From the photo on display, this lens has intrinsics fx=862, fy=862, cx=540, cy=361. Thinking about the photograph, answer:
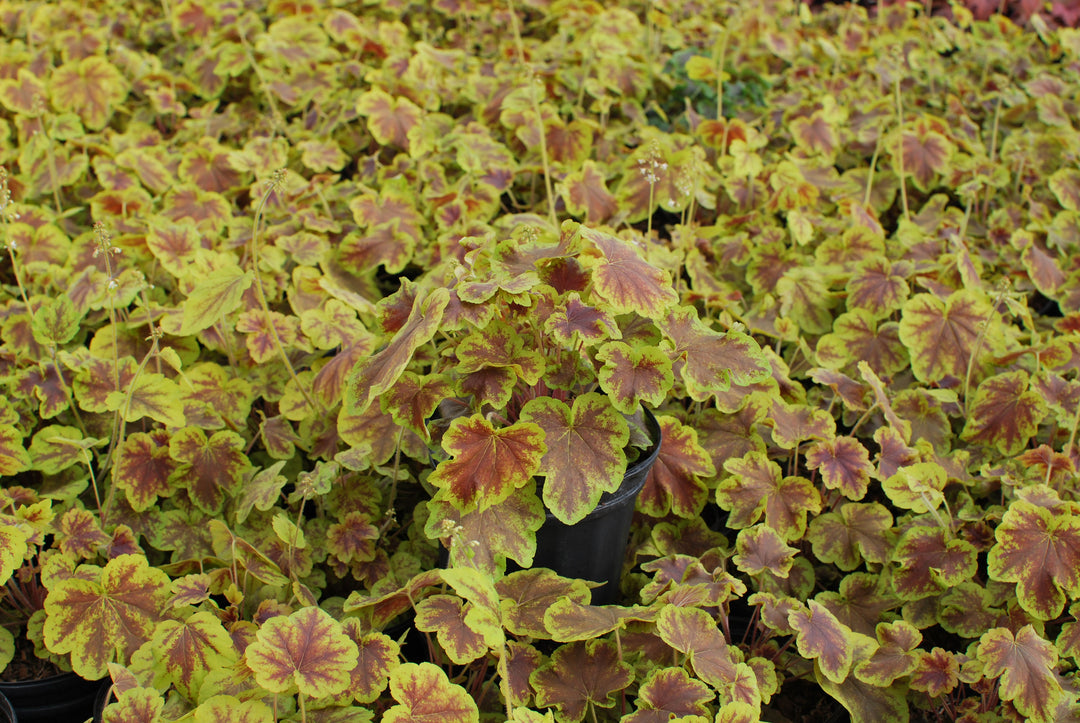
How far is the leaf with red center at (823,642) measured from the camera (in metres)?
1.54

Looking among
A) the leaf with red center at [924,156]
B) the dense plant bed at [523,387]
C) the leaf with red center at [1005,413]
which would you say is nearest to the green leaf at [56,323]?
the dense plant bed at [523,387]

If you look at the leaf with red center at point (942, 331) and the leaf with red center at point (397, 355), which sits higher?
the leaf with red center at point (397, 355)

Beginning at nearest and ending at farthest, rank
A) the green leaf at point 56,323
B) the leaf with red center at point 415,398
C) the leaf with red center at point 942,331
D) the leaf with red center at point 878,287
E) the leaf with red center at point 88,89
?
the leaf with red center at point 415,398
the green leaf at point 56,323
the leaf with red center at point 942,331
the leaf with red center at point 878,287
the leaf with red center at point 88,89

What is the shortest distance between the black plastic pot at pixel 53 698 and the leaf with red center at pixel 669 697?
3.73 ft

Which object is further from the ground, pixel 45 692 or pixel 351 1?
pixel 351 1

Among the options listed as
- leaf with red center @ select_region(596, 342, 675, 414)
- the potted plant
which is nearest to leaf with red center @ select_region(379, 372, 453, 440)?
the potted plant

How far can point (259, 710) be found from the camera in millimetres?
1327

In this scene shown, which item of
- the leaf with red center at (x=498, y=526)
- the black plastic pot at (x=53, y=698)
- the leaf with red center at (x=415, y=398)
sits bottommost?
the black plastic pot at (x=53, y=698)

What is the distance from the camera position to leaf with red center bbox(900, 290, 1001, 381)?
2.28 metres

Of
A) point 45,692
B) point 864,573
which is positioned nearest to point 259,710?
point 45,692

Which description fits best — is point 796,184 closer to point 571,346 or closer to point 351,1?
point 571,346

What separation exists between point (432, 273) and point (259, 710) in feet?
4.37

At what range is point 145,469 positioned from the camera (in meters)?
1.98

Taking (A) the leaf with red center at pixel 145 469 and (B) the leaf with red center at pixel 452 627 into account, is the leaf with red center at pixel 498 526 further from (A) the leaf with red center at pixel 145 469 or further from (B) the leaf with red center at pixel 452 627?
(A) the leaf with red center at pixel 145 469
